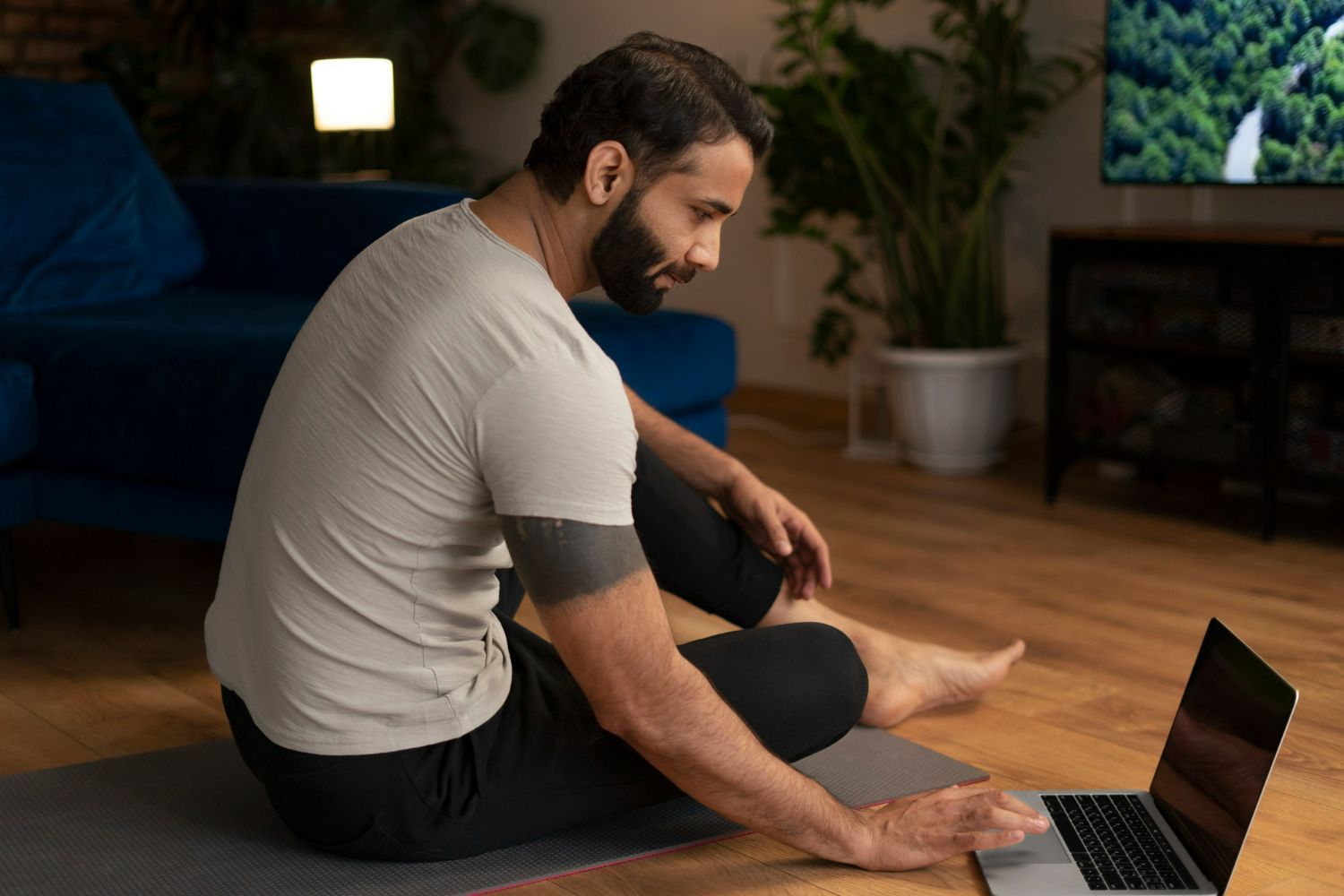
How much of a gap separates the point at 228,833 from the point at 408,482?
0.61 metres

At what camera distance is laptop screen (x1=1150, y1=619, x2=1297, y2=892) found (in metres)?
1.42

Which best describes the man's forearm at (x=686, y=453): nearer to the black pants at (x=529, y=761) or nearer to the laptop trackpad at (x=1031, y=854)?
the black pants at (x=529, y=761)

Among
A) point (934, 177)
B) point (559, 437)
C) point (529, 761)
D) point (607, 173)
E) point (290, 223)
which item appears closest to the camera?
point (559, 437)

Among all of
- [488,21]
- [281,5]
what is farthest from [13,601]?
[281,5]

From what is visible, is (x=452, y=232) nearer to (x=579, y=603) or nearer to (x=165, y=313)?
(x=579, y=603)

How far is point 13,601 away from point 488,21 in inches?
137

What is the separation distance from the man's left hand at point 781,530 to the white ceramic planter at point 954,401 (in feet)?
5.83

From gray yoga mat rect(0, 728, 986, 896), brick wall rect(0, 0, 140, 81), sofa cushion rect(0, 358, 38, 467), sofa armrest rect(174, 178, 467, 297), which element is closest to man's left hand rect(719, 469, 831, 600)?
gray yoga mat rect(0, 728, 986, 896)

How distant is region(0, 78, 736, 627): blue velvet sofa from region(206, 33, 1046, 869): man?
3.05 feet

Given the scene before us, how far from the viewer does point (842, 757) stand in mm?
1891

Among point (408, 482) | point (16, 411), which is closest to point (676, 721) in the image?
point (408, 482)

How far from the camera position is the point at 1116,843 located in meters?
1.57

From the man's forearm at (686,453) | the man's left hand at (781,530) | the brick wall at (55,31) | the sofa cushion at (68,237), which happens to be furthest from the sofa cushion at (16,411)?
the brick wall at (55,31)

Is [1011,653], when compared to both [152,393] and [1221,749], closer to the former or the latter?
[1221,749]
